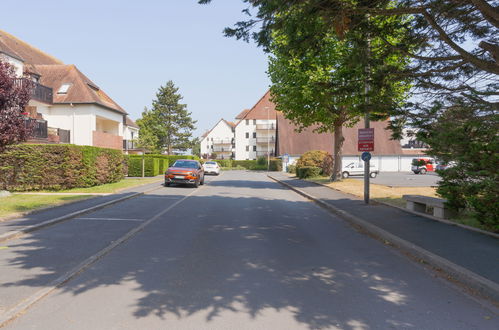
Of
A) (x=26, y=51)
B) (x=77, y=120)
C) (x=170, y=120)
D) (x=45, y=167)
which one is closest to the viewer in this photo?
(x=45, y=167)

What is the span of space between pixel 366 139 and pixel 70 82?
29.8m

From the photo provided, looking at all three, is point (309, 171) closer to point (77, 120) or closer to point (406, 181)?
point (406, 181)

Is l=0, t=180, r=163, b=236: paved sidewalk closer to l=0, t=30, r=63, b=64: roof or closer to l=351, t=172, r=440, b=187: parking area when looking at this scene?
l=351, t=172, r=440, b=187: parking area

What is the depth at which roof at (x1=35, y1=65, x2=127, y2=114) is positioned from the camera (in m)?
32.6

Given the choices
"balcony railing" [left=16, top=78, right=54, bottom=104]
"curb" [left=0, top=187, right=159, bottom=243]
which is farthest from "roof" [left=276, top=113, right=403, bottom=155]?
"curb" [left=0, top=187, right=159, bottom=243]

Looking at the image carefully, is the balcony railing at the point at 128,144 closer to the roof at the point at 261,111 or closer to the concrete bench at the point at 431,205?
the roof at the point at 261,111

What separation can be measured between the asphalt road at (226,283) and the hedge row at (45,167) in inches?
379

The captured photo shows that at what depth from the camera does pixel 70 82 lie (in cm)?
3434

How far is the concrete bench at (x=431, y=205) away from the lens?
973 centimetres

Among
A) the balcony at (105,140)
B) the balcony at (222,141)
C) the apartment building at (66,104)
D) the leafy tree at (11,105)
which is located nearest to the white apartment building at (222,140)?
the balcony at (222,141)

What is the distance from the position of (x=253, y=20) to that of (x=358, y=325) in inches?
213

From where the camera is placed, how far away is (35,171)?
1670 cm

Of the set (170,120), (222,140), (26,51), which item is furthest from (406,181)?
(222,140)

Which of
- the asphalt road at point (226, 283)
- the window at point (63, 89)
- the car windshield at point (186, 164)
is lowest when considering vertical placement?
the asphalt road at point (226, 283)
